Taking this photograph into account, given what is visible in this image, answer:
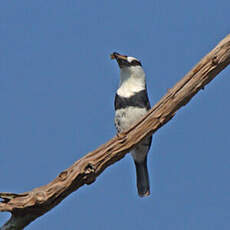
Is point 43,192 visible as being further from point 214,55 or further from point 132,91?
point 132,91

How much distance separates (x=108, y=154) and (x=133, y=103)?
5.99ft

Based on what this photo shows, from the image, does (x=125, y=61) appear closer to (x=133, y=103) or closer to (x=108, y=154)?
(x=133, y=103)

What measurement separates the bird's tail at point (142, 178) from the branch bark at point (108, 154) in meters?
2.07

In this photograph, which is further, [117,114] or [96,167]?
[117,114]

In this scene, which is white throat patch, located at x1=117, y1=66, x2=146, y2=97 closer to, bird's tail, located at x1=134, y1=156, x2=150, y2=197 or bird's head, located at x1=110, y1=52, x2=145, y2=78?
bird's head, located at x1=110, y1=52, x2=145, y2=78

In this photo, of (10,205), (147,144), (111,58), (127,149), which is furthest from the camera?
(147,144)

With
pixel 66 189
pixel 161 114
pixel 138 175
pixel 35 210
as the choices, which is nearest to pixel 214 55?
pixel 161 114

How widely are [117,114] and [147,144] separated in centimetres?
67

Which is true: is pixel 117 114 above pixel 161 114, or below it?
above

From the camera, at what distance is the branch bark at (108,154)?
15.5 feet

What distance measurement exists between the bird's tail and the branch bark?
2.07 meters

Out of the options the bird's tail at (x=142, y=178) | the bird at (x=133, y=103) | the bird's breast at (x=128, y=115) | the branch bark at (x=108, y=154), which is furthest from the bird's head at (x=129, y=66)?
the branch bark at (x=108, y=154)

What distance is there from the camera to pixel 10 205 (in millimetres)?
4699

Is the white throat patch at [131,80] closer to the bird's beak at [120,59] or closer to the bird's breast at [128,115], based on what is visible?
the bird's beak at [120,59]
